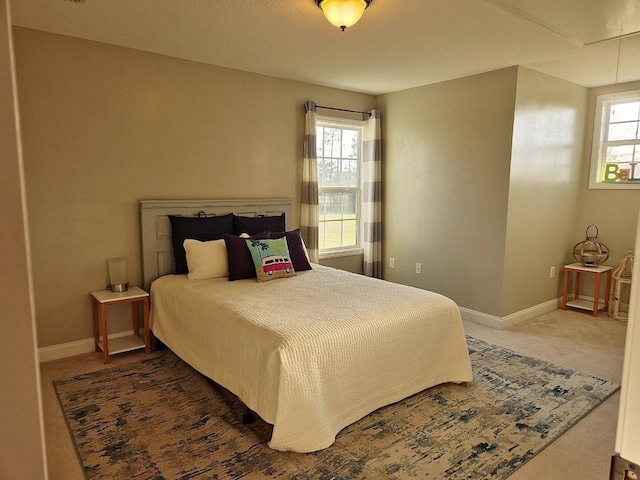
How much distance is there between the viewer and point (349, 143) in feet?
15.9

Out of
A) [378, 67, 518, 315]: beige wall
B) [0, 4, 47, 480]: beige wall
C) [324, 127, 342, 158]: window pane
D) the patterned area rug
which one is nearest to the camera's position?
[0, 4, 47, 480]: beige wall

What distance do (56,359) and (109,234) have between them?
1014 mm

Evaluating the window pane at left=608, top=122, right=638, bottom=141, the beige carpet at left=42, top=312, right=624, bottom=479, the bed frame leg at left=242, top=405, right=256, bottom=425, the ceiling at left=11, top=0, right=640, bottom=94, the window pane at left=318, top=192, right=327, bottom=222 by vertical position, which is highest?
the ceiling at left=11, top=0, right=640, bottom=94

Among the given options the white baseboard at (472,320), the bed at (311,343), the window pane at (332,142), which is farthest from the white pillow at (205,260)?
the window pane at (332,142)

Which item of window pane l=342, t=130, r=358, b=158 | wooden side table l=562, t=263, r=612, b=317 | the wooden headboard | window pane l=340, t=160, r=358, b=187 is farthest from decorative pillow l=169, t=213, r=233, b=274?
wooden side table l=562, t=263, r=612, b=317

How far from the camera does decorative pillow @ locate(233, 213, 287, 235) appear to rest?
12.4 ft

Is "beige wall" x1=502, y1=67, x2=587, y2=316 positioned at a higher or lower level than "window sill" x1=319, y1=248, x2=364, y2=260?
higher

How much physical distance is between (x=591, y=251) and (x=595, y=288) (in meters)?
0.49

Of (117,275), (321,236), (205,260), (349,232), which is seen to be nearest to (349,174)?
(349,232)

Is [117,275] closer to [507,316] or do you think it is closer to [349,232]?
[349,232]

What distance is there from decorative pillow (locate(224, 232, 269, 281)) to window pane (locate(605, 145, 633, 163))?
4.04m

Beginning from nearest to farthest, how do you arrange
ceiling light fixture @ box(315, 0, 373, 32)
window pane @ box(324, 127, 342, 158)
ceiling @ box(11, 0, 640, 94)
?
ceiling light fixture @ box(315, 0, 373, 32) < ceiling @ box(11, 0, 640, 94) < window pane @ box(324, 127, 342, 158)

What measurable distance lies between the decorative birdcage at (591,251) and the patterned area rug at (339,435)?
191cm

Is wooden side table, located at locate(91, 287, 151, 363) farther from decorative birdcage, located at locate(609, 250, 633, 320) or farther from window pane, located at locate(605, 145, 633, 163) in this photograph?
window pane, located at locate(605, 145, 633, 163)
